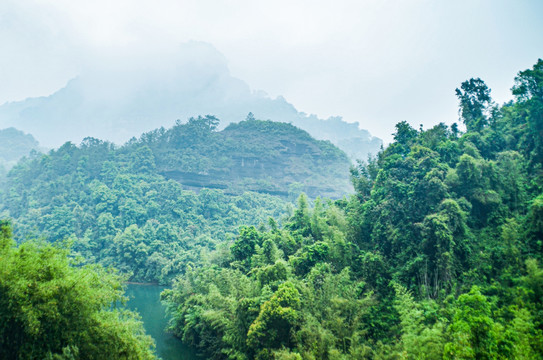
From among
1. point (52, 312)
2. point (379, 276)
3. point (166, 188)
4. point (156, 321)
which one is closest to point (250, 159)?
point (166, 188)

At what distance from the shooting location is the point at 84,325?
6.82 meters

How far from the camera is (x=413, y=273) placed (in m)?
10.7

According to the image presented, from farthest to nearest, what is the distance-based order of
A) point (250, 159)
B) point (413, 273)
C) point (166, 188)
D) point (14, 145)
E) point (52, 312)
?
point (14, 145)
point (250, 159)
point (166, 188)
point (413, 273)
point (52, 312)

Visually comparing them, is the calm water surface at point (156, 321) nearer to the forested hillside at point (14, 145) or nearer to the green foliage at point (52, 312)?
the green foliage at point (52, 312)

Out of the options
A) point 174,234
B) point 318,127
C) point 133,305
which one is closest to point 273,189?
point 174,234

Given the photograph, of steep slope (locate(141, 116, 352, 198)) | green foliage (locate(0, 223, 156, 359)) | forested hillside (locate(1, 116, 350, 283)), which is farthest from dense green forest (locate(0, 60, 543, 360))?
steep slope (locate(141, 116, 352, 198))

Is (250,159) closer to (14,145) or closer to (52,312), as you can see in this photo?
(52,312)

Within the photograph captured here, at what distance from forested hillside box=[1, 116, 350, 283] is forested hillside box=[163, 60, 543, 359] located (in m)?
8.85

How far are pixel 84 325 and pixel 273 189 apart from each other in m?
42.6

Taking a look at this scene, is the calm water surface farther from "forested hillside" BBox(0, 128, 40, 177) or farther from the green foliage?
"forested hillside" BBox(0, 128, 40, 177)

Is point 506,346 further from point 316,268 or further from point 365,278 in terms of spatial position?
point 316,268

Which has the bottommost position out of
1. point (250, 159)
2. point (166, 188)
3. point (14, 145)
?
point (166, 188)

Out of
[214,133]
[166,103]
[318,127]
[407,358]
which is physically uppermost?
[166,103]

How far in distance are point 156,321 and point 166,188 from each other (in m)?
24.1
